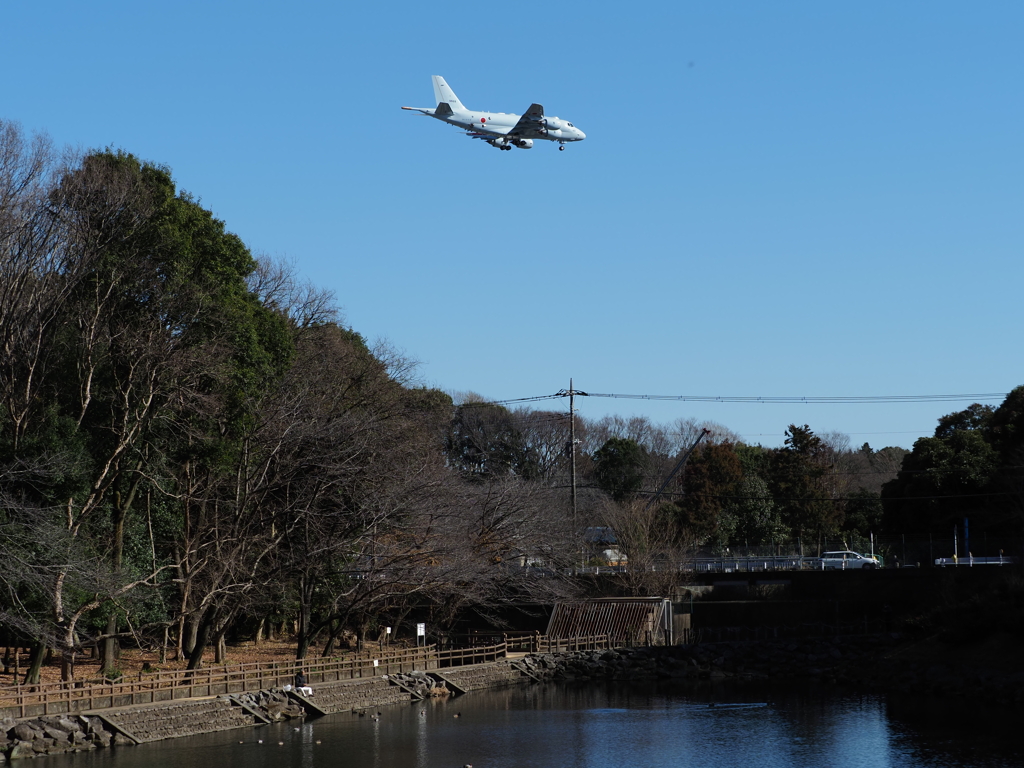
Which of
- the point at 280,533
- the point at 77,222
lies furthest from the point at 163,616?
the point at 77,222

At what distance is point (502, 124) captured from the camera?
2363 inches

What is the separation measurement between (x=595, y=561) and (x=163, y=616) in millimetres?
31840

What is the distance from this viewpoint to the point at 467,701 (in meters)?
39.2

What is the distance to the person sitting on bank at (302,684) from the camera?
3516cm

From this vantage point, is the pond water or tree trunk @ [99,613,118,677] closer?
the pond water

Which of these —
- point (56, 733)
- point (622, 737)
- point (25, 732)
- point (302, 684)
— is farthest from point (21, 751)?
point (622, 737)

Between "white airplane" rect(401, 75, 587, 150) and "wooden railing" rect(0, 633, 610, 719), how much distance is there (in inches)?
1024

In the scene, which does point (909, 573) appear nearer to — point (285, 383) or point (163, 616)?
point (285, 383)

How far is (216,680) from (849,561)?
37174mm

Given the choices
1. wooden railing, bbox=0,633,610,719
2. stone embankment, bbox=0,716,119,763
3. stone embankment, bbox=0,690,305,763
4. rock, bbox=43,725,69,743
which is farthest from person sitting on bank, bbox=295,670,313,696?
rock, bbox=43,725,69,743

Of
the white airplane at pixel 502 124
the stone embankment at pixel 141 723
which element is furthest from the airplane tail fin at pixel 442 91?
the stone embankment at pixel 141 723

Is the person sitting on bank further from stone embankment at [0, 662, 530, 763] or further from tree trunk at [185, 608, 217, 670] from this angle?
tree trunk at [185, 608, 217, 670]

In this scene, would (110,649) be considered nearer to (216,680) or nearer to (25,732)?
(216,680)

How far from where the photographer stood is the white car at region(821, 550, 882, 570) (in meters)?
59.1
